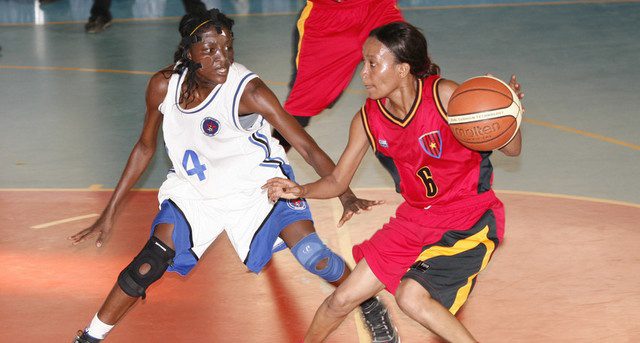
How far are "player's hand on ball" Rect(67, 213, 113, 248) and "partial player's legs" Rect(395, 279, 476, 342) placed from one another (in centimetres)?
164

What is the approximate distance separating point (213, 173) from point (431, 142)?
1283 mm

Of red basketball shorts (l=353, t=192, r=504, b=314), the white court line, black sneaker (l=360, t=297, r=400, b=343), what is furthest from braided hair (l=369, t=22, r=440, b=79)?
the white court line

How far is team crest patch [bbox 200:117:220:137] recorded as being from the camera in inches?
210

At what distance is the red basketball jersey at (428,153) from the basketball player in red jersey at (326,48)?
2437 mm

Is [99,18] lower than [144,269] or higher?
lower

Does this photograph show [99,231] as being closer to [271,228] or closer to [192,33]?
[271,228]

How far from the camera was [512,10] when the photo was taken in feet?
51.1

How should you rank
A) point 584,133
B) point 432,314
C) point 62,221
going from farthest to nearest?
point 584,133 < point 62,221 < point 432,314

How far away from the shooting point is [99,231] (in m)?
5.30

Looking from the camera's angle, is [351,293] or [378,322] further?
[378,322]

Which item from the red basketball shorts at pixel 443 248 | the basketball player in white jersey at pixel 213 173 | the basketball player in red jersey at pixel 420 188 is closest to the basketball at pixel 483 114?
the basketball player in red jersey at pixel 420 188

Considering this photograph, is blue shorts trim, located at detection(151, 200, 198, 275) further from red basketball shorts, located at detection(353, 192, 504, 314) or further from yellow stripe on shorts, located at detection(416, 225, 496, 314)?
yellow stripe on shorts, located at detection(416, 225, 496, 314)

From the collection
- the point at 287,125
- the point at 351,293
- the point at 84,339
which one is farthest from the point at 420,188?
the point at 84,339

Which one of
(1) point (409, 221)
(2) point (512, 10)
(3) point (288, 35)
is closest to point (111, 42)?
(3) point (288, 35)
